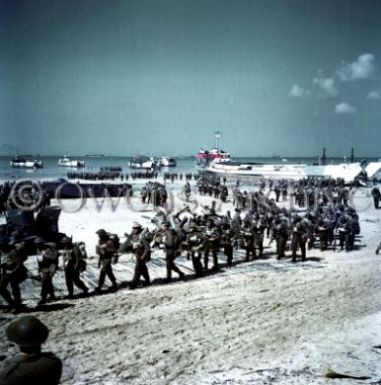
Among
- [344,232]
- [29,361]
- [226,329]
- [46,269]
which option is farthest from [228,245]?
[29,361]

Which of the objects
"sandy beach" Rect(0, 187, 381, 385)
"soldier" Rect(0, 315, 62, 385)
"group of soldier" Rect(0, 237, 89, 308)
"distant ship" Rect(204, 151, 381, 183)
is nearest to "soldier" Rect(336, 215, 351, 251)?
"sandy beach" Rect(0, 187, 381, 385)

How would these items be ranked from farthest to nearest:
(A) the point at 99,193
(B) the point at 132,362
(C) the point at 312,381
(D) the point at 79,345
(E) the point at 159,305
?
(A) the point at 99,193, (E) the point at 159,305, (D) the point at 79,345, (B) the point at 132,362, (C) the point at 312,381

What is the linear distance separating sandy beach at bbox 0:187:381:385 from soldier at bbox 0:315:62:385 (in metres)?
3.21

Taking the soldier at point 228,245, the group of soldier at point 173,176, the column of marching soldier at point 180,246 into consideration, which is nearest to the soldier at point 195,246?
the column of marching soldier at point 180,246

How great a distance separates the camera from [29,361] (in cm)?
267

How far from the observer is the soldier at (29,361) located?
261 cm

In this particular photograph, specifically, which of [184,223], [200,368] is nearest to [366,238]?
[184,223]

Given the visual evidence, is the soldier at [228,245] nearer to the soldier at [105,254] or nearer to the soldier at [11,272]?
the soldier at [105,254]

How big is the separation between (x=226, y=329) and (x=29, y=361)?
206 inches

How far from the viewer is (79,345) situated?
22.3 feet

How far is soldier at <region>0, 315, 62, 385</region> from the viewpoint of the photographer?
8.55 feet

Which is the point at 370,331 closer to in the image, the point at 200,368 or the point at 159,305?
the point at 200,368

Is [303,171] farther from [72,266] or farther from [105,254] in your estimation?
[72,266]

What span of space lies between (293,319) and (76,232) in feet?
44.6
